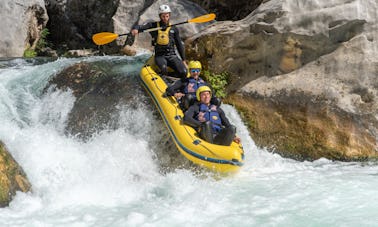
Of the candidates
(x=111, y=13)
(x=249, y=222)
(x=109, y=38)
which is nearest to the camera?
(x=249, y=222)

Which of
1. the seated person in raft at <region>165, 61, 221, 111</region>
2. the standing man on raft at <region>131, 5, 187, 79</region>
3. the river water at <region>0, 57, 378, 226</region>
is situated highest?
the standing man on raft at <region>131, 5, 187, 79</region>

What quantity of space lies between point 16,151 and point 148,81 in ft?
7.51

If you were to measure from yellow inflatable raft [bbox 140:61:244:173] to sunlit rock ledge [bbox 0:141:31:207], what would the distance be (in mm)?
1851

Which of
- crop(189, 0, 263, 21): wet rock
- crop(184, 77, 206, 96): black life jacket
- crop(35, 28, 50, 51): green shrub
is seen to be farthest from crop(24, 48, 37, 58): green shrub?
crop(184, 77, 206, 96): black life jacket

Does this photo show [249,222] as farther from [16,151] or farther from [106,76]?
[106,76]

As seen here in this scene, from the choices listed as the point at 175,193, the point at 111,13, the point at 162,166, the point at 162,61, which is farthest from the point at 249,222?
the point at 111,13

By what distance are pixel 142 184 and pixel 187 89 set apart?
67.8 inches

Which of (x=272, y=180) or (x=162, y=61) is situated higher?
(x=162, y=61)

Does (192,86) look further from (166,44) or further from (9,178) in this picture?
(9,178)

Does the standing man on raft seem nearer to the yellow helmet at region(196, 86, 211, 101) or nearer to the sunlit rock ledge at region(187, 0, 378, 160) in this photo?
the sunlit rock ledge at region(187, 0, 378, 160)

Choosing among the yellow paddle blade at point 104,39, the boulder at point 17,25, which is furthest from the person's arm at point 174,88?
the boulder at point 17,25

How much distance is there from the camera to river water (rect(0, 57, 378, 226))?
13.7 ft

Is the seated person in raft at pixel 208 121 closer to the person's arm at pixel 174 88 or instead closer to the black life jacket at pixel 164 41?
the person's arm at pixel 174 88

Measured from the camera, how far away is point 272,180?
17.0 ft
